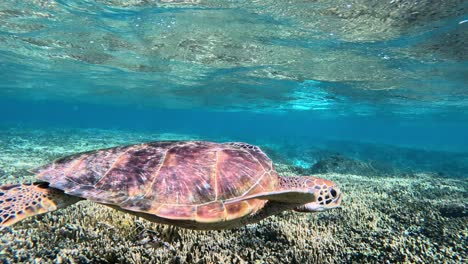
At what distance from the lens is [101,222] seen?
434 centimetres

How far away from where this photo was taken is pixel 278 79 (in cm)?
2361

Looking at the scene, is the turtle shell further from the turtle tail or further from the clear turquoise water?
the clear turquoise water

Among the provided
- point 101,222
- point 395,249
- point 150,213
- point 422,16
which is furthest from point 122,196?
point 422,16

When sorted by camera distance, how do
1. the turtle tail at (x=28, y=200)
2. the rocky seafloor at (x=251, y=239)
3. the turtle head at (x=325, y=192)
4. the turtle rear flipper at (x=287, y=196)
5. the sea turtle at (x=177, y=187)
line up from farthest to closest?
1. the turtle head at (x=325, y=192)
2. the rocky seafloor at (x=251, y=239)
3. the turtle tail at (x=28, y=200)
4. the sea turtle at (x=177, y=187)
5. the turtle rear flipper at (x=287, y=196)

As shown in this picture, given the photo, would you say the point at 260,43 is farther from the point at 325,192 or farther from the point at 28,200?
the point at 28,200

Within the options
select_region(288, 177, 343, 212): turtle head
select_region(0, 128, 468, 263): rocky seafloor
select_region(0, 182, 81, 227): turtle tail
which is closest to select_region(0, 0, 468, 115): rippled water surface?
select_region(0, 128, 468, 263): rocky seafloor

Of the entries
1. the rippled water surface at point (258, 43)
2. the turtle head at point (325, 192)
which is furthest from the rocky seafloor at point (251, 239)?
the rippled water surface at point (258, 43)

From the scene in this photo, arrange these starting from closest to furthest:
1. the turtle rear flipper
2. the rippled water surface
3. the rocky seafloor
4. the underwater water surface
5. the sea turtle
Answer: the turtle rear flipper, the sea turtle, the rocky seafloor, the underwater water surface, the rippled water surface

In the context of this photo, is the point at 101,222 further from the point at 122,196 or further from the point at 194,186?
the point at 194,186

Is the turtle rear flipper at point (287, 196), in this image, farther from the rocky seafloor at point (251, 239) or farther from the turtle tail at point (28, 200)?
the turtle tail at point (28, 200)

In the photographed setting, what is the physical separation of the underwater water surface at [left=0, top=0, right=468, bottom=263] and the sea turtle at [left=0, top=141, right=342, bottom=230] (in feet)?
2.04

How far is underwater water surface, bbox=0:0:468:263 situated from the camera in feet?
13.3

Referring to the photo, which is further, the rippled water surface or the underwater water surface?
the rippled water surface

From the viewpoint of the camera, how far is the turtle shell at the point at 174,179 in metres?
3.19
